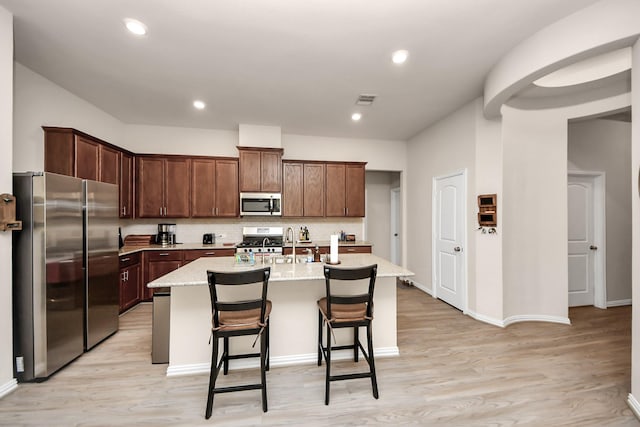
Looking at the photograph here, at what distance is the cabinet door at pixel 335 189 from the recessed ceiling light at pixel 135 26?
3.16 metres

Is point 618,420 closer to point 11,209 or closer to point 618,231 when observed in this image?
point 618,231

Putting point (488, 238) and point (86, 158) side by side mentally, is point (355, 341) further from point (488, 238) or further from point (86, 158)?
point (86, 158)

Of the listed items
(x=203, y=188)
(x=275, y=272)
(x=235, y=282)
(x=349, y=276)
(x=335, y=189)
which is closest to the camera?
(x=235, y=282)

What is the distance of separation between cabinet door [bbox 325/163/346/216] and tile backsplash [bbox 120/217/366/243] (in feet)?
1.15

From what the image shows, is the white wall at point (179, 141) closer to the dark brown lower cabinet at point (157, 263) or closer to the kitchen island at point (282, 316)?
the dark brown lower cabinet at point (157, 263)

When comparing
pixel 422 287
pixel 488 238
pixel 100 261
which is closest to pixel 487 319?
pixel 488 238

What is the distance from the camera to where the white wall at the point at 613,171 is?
381 cm

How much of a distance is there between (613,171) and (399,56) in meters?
4.01

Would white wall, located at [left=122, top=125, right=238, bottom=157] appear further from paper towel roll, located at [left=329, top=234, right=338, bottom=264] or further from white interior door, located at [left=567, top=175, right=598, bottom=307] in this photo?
white interior door, located at [left=567, top=175, right=598, bottom=307]

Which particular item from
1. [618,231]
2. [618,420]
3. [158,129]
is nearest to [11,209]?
[158,129]

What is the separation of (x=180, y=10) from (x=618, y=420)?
4.30 m

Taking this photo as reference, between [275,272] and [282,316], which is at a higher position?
[275,272]

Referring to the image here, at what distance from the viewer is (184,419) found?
5.77 ft

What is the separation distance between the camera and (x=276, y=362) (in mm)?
2365
